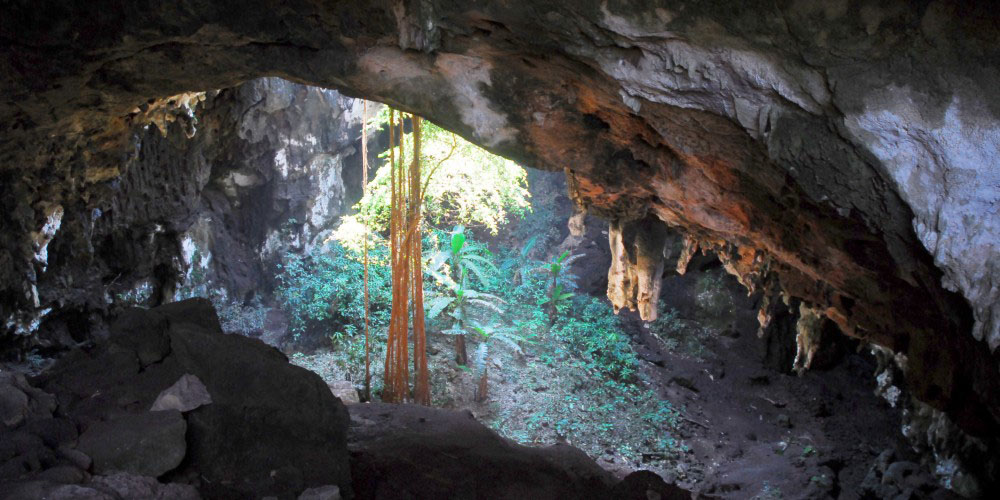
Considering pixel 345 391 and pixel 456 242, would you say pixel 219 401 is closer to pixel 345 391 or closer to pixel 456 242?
pixel 345 391

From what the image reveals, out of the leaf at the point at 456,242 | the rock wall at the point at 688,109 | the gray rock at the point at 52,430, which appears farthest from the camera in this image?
the leaf at the point at 456,242

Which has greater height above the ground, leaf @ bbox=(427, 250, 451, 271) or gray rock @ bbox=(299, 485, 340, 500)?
leaf @ bbox=(427, 250, 451, 271)

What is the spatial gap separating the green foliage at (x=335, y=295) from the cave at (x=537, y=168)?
3739 millimetres

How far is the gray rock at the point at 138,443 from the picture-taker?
11.5ft

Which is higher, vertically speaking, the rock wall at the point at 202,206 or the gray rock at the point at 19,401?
the rock wall at the point at 202,206

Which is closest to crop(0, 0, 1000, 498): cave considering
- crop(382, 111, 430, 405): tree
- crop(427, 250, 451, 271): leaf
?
crop(382, 111, 430, 405): tree

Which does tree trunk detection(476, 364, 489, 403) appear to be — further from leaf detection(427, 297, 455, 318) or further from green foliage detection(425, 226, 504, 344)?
leaf detection(427, 297, 455, 318)

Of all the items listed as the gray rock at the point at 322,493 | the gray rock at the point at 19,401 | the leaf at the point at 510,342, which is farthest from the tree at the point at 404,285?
the gray rock at the point at 19,401

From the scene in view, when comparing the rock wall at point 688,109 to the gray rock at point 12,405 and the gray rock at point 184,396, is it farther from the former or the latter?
the gray rock at point 184,396

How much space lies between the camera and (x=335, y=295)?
37.0ft

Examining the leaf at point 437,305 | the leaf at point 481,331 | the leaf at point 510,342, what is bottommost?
the leaf at point 510,342

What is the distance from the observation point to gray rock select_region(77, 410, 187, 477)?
3496 millimetres

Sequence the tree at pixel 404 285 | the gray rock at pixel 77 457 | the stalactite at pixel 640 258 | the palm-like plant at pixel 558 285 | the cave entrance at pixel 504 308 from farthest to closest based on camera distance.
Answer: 1. the palm-like plant at pixel 558 285
2. the cave entrance at pixel 504 308
3. the tree at pixel 404 285
4. the stalactite at pixel 640 258
5. the gray rock at pixel 77 457

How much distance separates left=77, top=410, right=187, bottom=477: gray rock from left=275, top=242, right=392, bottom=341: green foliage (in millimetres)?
6526
